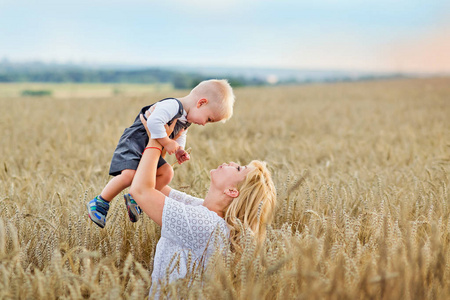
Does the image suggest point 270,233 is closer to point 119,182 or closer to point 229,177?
point 229,177

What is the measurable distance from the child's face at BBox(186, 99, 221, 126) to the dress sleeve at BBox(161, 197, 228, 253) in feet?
2.02

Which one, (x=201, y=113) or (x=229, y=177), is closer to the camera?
(x=229, y=177)

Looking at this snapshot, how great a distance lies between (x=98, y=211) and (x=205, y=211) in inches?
25.7

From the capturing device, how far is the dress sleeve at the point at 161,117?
2.30 meters

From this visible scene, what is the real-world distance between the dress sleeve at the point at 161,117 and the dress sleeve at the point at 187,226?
384 millimetres

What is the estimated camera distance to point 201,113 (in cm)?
257

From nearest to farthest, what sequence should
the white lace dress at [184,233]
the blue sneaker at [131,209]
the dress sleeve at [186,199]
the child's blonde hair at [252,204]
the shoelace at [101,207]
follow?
the white lace dress at [184,233] → the child's blonde hair at [252,204] → the blue sneaker at [131,209] → the shoelace at [101,207] → the dress sleeve at [186,199]

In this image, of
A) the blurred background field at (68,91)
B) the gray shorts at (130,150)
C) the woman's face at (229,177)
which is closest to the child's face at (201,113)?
the gray shorts at (130,150)

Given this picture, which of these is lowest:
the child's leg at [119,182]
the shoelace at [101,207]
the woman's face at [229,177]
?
the shoelace at [101,207]

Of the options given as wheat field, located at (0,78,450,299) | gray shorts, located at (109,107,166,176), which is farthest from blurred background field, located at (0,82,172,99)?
gray shorts, located at (109,107,166,176)

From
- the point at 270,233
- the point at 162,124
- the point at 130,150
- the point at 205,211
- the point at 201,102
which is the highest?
the point at 201,102

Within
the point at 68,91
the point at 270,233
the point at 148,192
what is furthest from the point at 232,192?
the point at 68,91

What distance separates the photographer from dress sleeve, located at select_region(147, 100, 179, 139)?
7.55 ft

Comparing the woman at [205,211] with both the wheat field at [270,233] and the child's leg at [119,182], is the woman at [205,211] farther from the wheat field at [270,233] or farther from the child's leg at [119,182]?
the child's leg at [119,182]
